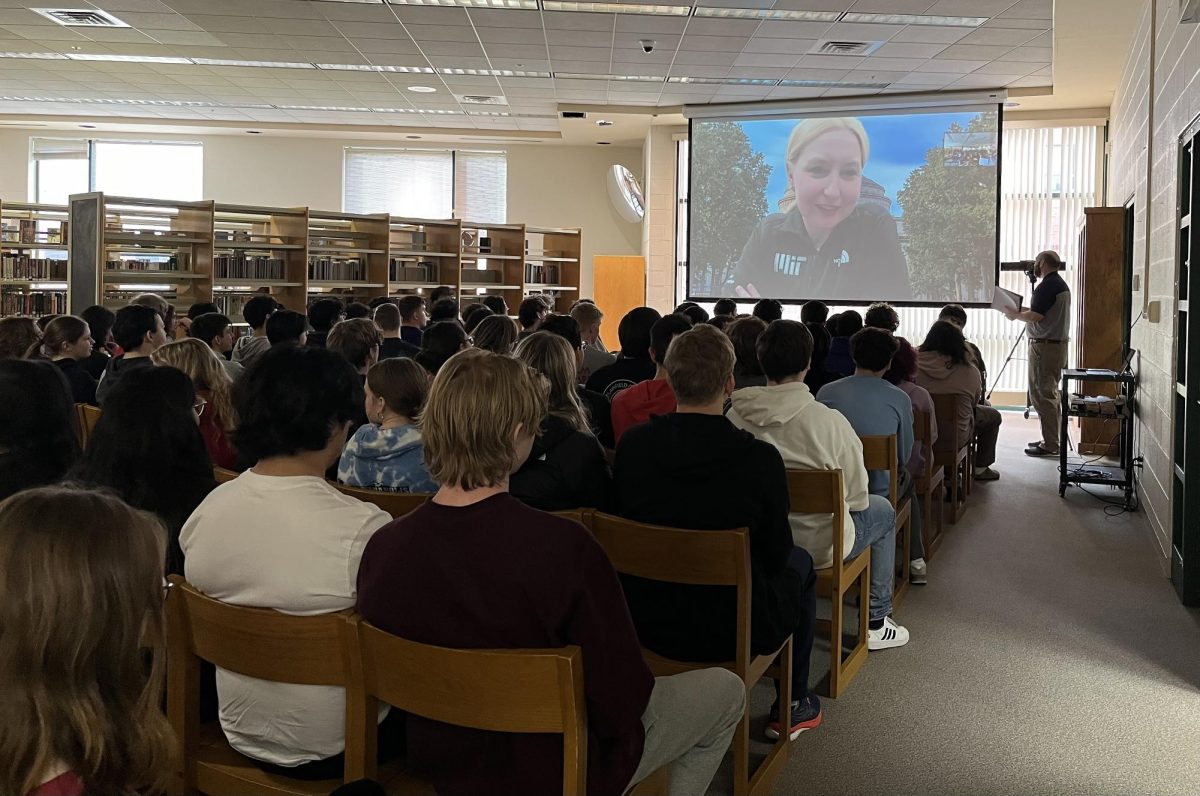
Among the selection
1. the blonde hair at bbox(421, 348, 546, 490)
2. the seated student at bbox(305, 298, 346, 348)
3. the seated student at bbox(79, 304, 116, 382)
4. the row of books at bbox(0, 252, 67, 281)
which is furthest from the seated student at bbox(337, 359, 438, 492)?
the row of books at bbox(0, 252, 67, 281)

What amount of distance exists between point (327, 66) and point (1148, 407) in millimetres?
7790

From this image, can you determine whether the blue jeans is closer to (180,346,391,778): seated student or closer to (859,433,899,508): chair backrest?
(859,433,899,508): chair backrest

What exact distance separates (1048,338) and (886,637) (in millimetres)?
5615

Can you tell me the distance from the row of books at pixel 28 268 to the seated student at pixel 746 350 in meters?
8.09

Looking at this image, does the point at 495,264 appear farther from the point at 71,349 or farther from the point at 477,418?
the point at 477,418

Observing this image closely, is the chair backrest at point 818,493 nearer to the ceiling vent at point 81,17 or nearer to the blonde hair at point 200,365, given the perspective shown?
the blonde hair at point 200,365

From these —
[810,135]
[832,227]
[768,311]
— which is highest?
[810,135]

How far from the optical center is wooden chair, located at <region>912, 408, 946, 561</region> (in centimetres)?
471

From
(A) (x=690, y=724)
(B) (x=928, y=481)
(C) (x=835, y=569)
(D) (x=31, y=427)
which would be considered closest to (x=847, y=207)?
(B) (x=928, y=481)

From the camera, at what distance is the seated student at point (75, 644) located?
1.04 meters

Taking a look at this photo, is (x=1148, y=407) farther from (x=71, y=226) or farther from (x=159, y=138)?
(x=159, y=138)

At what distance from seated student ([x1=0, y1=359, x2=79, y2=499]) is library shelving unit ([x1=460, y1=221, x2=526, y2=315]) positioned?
9131mm

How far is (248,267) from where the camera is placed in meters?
9.73

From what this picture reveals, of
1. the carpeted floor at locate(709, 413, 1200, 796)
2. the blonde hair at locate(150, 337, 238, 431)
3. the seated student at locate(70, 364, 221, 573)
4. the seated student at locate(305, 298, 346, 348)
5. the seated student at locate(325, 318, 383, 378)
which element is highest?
the seated student at locate(305, 298, 346, 348)
